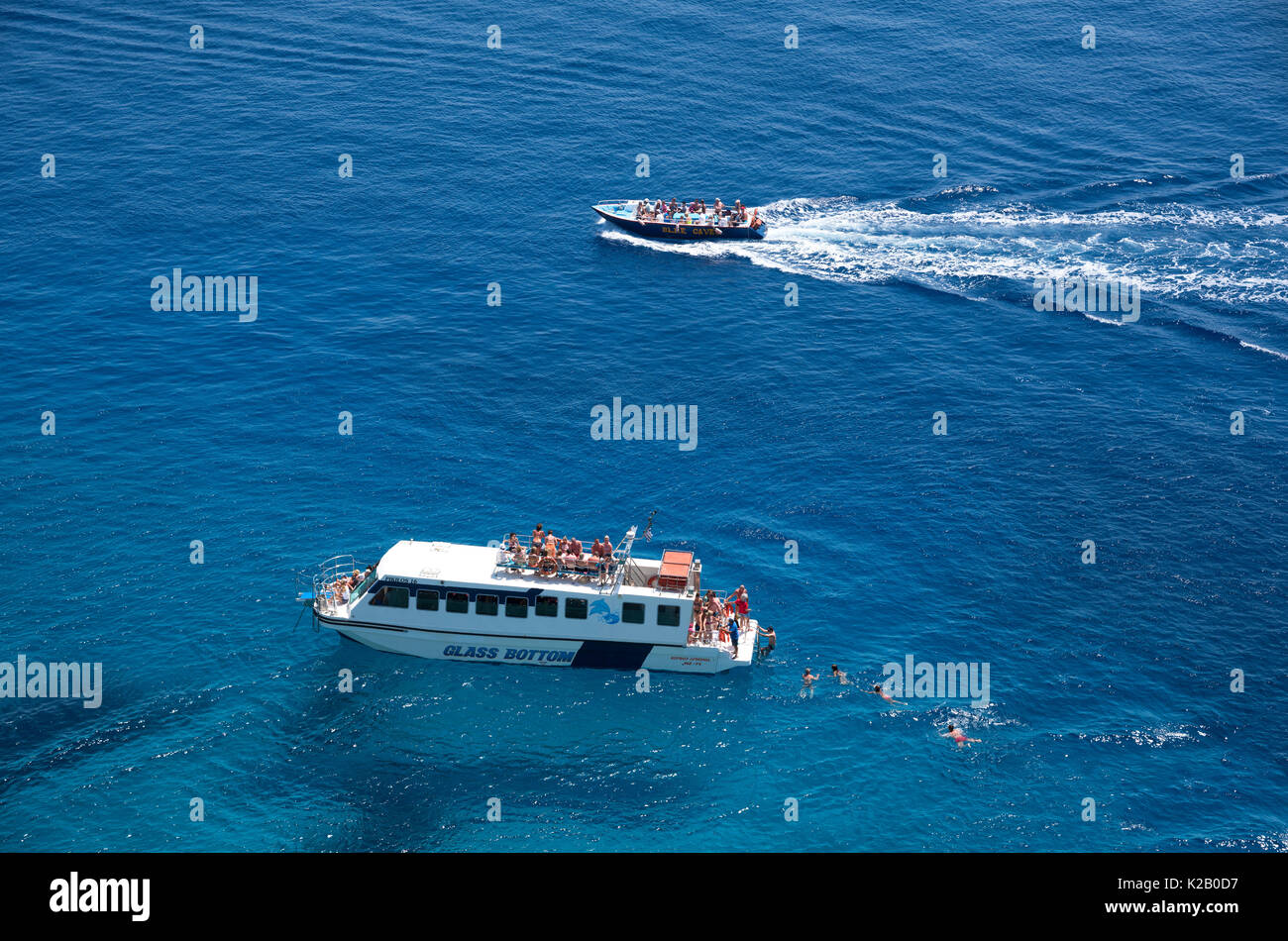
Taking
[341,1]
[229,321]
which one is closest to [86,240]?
[229,321]

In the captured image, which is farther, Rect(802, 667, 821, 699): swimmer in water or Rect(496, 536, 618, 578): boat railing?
Rect(496, 536, 618, 578): boat railing

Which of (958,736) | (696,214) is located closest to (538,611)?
(958,736)

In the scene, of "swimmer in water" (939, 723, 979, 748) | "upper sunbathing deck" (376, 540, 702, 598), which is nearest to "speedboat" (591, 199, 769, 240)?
"upper sunbathing deck" (376, 540, 702, 598)

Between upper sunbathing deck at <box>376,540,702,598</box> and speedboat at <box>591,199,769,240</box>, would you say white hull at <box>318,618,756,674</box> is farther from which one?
speedboat at <box>591,199,769,240</box>

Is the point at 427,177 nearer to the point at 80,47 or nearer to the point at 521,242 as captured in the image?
the point at 521,242

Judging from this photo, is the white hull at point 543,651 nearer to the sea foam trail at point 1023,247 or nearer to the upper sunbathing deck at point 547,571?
the upper sunbathing deck at point 547,571
